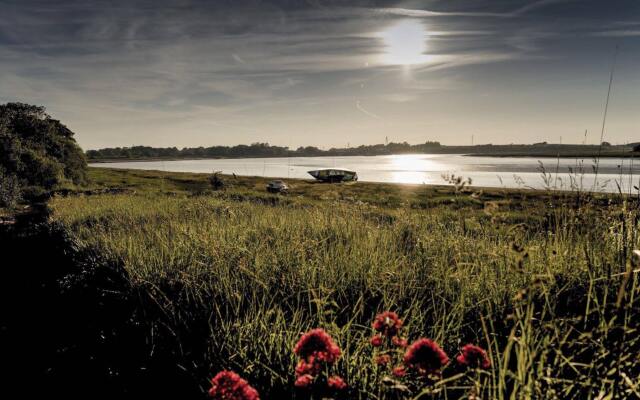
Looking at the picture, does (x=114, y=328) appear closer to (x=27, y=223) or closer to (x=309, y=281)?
(x=309, y=281)

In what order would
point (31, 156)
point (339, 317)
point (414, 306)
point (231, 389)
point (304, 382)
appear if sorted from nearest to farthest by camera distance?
point (231, 389) < point (304, 382) < point (414, 306) < point (339, 317) < point (31, 156)

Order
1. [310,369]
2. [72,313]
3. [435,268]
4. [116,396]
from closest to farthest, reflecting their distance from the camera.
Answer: [310,369] → [116,396] → [435,268] → [72,313]

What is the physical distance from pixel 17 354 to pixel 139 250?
2.18 metres

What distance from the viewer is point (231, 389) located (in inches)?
67.2

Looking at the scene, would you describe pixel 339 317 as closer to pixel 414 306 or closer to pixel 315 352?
pixel 414 306

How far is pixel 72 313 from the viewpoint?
556 centimetres

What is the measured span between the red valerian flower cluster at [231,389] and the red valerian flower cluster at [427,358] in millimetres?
803

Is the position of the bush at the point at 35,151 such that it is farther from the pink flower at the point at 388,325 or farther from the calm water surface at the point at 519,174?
the pink flower at the point at 388,325

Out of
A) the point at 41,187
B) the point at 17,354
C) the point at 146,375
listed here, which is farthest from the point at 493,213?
the point at 41,187

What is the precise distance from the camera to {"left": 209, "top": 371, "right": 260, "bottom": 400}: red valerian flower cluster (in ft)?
5.48

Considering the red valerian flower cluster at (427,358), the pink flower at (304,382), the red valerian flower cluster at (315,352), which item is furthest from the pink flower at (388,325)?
the pink flower at (304,382)

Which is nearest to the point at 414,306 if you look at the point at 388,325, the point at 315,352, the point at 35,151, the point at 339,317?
the point at 339,317

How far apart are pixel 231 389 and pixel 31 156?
30104mm

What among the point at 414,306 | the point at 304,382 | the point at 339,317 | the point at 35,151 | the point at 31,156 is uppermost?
the point at 35,151
